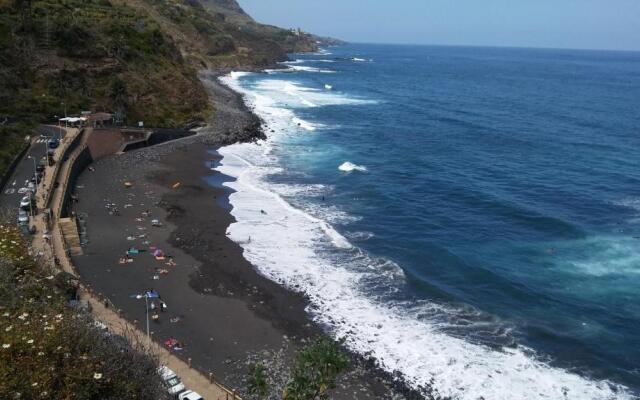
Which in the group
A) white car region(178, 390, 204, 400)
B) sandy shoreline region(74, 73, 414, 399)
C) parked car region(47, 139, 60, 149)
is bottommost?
sandy shoreline region(74, 73, 414, 399)

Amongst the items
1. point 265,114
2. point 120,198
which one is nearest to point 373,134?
point 265,114

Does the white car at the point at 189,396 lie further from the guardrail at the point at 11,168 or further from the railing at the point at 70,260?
the guardrail at the point at 11,168

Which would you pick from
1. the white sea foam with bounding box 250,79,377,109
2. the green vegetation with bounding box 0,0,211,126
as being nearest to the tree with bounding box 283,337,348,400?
the green vegetation with bounding box 0,0,211,126

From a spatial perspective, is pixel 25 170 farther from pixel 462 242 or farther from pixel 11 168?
pixel 462 242

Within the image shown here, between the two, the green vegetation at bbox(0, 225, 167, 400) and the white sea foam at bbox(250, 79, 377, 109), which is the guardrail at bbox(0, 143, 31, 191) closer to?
the green vegetation at bbox(0, 225, 167, 400)

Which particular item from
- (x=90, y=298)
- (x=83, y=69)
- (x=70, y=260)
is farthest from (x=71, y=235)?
(x=83, y=69)
